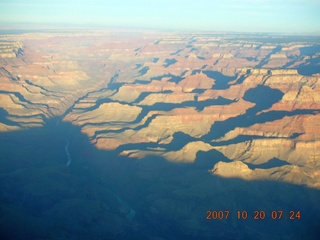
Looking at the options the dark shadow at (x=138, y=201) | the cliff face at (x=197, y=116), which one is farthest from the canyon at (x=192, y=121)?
the dark shadow at (x=138, y=201)

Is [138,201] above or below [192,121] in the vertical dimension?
below

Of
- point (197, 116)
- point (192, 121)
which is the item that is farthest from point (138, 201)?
point (197, 116)

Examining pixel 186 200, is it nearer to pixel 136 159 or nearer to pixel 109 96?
pixel 136 159

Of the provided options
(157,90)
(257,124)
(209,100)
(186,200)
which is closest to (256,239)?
(186,200)

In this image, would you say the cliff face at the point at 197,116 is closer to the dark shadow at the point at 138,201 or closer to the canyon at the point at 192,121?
the canyon at the point at 192,121

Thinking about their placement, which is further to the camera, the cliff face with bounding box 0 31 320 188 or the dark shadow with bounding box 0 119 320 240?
the cliff face with bounding box 0 31 320 188

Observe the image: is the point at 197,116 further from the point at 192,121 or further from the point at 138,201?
the point at 138,201
